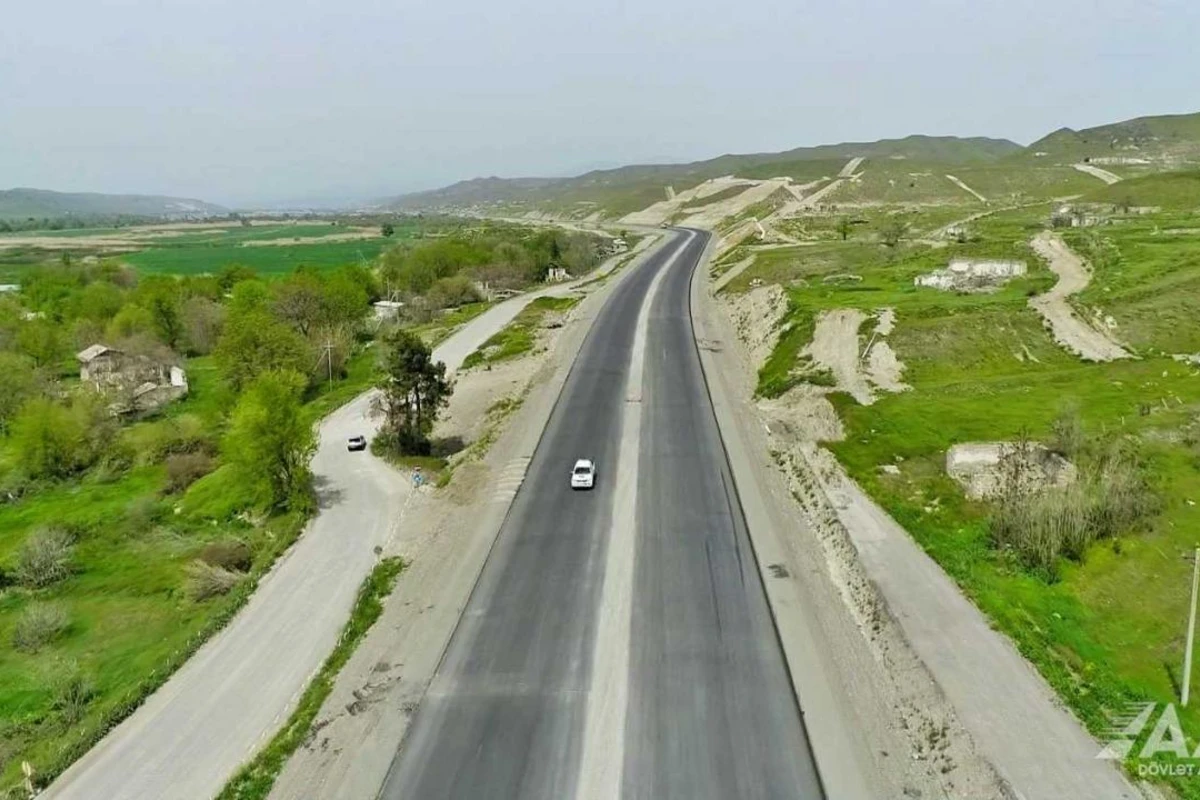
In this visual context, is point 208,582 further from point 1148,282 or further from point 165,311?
point 1148,282

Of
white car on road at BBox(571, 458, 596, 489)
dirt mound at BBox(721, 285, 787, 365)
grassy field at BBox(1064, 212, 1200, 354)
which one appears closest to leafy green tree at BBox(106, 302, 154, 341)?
white car on road at BBox(571, 458, 596, 489)

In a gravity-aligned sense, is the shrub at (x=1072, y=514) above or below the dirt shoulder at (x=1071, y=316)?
below

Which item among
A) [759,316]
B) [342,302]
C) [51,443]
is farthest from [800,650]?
[342,302]

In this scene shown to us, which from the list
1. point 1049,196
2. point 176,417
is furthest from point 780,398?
point 1049,196

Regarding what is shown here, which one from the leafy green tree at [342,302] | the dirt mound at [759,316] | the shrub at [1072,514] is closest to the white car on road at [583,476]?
the shrub at [1072,514]

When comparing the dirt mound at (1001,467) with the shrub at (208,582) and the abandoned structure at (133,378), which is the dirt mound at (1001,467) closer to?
the shrub at (208,582)

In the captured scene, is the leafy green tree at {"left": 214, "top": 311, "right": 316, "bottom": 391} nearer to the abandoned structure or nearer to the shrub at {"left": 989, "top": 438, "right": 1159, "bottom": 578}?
the abandoned structure
